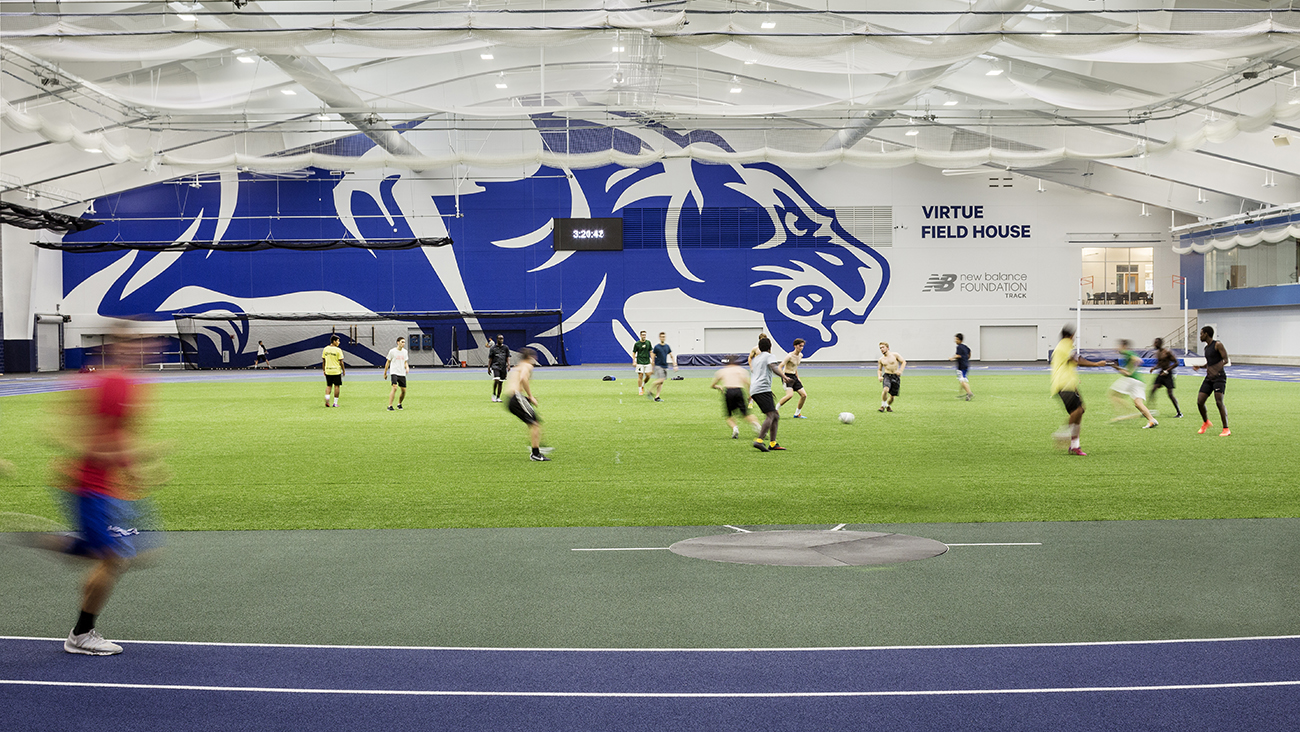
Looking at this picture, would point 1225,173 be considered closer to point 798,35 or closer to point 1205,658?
point 798,35

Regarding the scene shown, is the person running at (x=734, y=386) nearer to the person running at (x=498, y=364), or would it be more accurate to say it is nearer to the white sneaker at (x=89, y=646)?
the person running at (x=498, y=364)

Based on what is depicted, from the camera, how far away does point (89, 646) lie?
520 centimetres

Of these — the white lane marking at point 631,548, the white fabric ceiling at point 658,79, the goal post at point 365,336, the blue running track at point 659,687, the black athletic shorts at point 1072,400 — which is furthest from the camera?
the goal post at point 365,336

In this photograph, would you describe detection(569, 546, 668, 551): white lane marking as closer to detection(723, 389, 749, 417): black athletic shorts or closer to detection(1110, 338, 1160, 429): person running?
detection(723, 389, 749, 417): black athletic shorts

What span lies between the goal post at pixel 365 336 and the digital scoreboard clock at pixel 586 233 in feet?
12.1

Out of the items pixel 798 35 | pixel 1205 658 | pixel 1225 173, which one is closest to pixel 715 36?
pixel 798 35

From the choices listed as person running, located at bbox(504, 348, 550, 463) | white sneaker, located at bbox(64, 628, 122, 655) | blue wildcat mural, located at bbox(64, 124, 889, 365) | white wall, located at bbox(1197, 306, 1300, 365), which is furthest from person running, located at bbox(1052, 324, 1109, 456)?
white wall, located at bbox(1197, 306, 1300, 365)

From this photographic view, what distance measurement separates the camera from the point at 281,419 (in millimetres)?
20656

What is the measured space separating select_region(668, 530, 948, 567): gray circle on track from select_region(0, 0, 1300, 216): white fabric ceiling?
10106 mm

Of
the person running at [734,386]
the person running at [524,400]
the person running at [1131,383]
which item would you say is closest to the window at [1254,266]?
the person running at [1131,383]

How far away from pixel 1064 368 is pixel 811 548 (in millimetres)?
7026

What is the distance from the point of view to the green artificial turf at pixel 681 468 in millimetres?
9742

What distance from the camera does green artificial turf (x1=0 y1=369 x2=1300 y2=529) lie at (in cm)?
974

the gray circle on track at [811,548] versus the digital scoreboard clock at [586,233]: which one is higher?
the digital scoreboard clock at [586,233]
